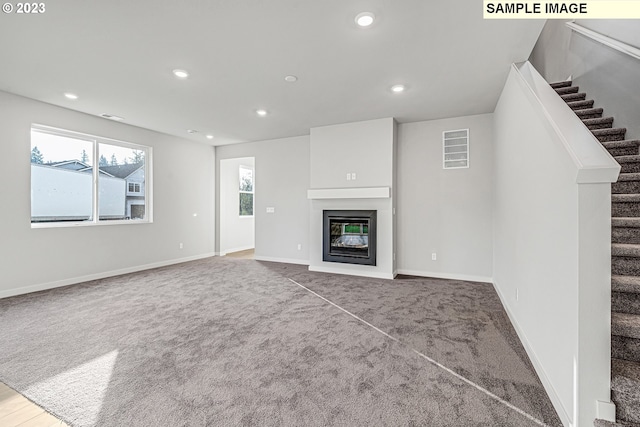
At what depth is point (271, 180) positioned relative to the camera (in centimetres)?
627

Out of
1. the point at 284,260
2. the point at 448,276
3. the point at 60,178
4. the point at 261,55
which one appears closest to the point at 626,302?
the point at 448,276

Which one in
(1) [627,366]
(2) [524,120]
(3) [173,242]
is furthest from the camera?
(3) [173,242]

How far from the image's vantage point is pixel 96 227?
473cm

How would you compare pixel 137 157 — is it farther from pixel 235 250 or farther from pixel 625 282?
pixel 625 282

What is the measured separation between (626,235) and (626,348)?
2.85 feet

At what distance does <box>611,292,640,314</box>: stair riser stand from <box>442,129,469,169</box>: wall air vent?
3263 mm

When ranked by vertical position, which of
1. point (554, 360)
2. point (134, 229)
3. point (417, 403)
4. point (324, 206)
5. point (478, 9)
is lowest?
point (417, 403)

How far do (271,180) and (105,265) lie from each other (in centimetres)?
332

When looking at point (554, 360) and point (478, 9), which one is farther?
point (478, 9)

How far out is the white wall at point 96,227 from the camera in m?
3.79

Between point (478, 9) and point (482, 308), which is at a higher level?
point (478, 9)

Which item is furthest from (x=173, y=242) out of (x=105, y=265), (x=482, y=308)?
(x=482, y=308)

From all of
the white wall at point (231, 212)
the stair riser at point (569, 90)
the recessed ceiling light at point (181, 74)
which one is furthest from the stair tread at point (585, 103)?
the white wall at point (231, 212)

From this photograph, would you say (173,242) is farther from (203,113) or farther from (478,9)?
(478,9)
